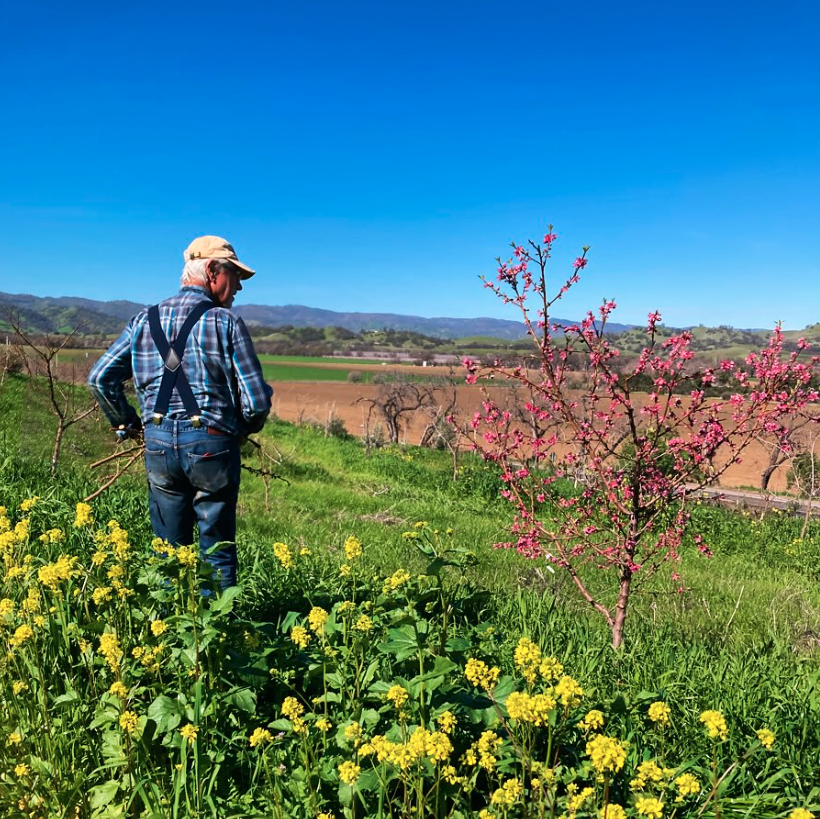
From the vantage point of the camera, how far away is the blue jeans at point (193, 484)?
304cm

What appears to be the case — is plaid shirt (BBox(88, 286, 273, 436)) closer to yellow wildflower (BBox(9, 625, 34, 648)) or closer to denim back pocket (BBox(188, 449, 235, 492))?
denim back pocket (BBox(188, 449, 235, 492))

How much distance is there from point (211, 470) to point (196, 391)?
417mm

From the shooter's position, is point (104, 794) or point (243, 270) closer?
point (104, 794)

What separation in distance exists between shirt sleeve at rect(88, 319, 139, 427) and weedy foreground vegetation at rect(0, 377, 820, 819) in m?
0.67

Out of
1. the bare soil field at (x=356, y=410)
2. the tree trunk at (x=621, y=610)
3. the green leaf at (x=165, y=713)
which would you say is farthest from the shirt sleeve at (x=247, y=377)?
the bare soil field at (x=356, y=410)

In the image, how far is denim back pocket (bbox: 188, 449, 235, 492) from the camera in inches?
120

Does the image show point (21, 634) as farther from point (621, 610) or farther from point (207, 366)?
point (621, 610)

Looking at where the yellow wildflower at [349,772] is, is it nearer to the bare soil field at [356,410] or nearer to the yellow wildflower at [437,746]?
the yellow wildflower at [437,746]

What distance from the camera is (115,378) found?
3.29m

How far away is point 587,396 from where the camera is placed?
425 centimetres

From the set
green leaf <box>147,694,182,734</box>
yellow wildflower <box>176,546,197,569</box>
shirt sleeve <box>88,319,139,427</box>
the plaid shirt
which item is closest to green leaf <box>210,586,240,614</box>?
yellow wildflower <box>176,546,197,569</box>

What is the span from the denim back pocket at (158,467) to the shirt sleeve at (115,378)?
38 cm

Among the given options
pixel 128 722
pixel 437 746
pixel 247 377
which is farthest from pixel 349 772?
pixel 247 377

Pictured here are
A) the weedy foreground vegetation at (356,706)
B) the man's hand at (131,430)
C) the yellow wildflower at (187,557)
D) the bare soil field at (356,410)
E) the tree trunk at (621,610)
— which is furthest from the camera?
the bare soil field at (356,410)
